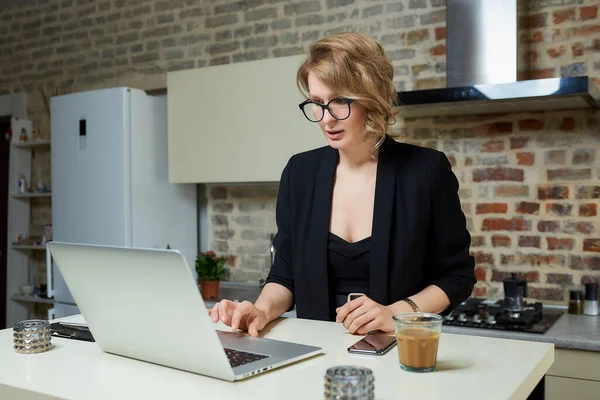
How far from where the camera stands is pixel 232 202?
4.14 metres

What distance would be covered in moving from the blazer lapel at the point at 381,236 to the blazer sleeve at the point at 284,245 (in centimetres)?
25

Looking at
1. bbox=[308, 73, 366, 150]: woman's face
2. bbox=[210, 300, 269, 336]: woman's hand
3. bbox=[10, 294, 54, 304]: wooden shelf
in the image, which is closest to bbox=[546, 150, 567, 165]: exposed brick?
bbox=[308, 73, 366, 150]: woman's face

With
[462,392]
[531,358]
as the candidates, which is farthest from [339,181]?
[462,392]

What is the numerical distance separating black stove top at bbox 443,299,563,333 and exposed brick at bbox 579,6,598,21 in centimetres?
132

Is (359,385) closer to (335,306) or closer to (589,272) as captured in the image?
(335,306)

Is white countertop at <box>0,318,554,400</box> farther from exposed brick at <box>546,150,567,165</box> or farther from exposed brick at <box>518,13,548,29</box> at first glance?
exposed brick at <box>518,13,548,29</box>

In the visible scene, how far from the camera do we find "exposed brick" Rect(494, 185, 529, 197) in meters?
3.23

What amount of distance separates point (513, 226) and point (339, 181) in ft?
5.53

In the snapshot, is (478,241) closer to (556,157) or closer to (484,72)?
A: (556,157)

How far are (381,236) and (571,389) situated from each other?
1.30 meters

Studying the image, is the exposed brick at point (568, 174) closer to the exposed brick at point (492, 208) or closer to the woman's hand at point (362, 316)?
the exposed brick at point (492, 208)

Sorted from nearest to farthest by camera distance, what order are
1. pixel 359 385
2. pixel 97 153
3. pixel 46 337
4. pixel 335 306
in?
pixel 359 385 < pixel 46 337 < pixel 335 306 < pixel 97 153

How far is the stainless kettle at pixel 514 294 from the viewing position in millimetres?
2941

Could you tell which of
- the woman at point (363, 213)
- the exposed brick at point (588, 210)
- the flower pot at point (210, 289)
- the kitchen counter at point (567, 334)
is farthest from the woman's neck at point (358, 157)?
the flower pot at point (210, 289)
